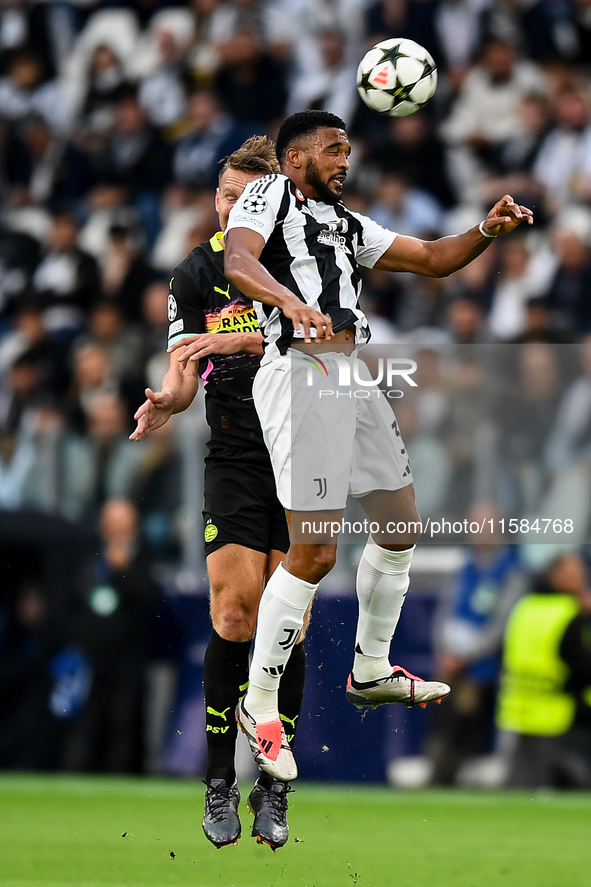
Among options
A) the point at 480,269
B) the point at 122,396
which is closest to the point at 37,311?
the point at 122,396

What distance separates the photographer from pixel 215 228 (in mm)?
13695

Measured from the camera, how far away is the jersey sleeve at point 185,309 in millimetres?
7113

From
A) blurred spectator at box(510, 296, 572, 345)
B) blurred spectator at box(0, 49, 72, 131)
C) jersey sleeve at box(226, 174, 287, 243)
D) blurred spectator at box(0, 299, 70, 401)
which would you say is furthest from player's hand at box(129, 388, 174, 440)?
blurred spectator at box(0, 49, 72, 131)

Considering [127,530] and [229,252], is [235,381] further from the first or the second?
[127,530]

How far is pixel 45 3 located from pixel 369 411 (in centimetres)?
1236

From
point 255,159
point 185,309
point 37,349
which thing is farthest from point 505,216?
point 37,349

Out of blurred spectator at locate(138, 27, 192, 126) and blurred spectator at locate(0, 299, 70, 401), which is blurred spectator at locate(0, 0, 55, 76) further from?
blurred spectator at locate(0, 299, 70, 401)

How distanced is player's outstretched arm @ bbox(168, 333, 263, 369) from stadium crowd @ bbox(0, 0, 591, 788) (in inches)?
144

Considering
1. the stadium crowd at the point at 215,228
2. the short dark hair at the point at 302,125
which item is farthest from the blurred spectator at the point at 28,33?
the short dark hair at the point at 302,125

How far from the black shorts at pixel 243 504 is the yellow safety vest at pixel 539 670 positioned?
4.43m

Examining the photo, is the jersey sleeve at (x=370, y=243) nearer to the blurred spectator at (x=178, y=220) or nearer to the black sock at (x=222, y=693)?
the black sock at (x=222, y=693)

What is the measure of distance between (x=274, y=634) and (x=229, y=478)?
0.92 metres

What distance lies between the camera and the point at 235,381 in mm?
7113

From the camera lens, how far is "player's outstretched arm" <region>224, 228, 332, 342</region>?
577cm
